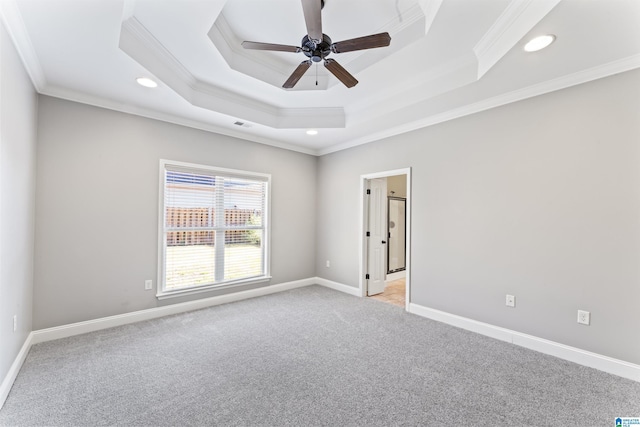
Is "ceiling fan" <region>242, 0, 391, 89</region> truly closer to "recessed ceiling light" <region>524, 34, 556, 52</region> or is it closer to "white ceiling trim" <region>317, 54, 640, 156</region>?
"recessed ceiling light" <region>524, 34, 556, 52</region>

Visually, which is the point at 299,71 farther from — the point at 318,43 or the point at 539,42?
the point at 539,42

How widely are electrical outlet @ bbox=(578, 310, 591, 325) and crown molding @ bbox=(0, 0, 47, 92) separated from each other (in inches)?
198

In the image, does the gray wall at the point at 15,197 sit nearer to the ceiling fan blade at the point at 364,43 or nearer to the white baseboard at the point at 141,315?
the white baseboard at the point at 141,315

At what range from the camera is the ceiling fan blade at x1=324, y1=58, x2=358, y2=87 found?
230cm

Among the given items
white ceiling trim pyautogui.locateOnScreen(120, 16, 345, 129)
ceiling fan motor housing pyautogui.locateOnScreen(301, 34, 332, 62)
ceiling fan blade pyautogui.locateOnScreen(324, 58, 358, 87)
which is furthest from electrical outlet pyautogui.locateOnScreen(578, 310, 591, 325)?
white ceiling trim pyautogui.locateOnScreen(120, 16, 345, 129)

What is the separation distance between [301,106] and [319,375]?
11.0 feet

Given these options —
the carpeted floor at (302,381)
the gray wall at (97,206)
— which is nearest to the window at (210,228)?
the gray wall at (97,206)

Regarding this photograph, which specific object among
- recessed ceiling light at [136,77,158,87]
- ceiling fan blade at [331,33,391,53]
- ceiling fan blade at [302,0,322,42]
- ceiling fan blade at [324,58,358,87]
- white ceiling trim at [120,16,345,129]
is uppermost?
white ceiling trim at [120,16,345,129]

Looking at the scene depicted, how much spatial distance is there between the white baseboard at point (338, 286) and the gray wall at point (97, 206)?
86.4 inches

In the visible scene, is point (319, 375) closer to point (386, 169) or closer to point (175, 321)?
point (175, 321)

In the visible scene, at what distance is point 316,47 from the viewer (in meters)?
2.15

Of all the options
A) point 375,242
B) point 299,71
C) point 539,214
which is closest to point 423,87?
point 299,71

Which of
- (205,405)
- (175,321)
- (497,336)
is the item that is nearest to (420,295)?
(497,336)

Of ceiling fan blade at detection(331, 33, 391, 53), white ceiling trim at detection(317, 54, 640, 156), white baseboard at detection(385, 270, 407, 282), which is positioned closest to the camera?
ceiling fan blade at detection(331, 33, 391, 53)
